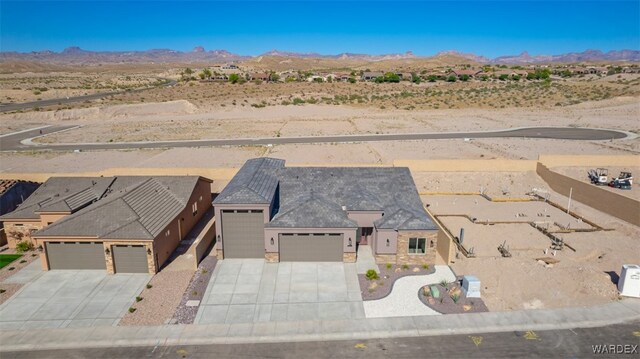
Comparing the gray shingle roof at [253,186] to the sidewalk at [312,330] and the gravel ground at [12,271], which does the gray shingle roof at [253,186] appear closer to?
the sidewalk at [312,330]

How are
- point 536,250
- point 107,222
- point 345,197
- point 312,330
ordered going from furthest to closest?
1. point 345,197
2. point 536,250
3. point 107,222
4. point 312,330

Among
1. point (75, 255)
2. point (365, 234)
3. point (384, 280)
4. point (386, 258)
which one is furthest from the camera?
point (365, 234)

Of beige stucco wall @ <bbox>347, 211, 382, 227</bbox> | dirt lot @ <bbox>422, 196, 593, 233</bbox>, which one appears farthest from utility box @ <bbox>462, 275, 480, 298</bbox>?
dirt lot @ <bbox>422, 196, 593, 233</bbox>

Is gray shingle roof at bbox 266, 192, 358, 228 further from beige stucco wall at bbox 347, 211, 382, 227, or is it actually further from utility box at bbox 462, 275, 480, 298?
utility box at bbox 462, 275, 480, 298

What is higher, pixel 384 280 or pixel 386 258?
pixel 386 258

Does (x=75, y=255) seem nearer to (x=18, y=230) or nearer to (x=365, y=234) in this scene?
(x=18, y=230)

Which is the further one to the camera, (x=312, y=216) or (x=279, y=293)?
(x=312, y=216)

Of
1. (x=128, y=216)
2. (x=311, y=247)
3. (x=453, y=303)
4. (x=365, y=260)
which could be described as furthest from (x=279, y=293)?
(x=128, y=216)

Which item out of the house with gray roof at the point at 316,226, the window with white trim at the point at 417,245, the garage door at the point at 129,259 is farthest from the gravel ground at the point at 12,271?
the window with white trim at the point at 417,245
